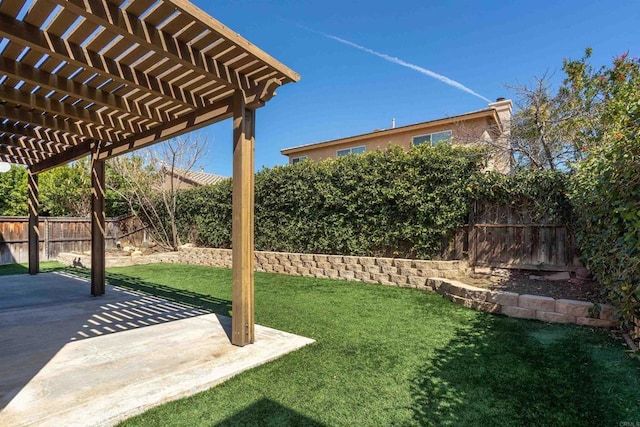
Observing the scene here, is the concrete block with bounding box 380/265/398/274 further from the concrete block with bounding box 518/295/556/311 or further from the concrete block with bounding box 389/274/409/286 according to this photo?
the concrete block with bounding box 518/295/556/311

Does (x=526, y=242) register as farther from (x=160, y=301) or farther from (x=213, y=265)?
(x=213, y=265)

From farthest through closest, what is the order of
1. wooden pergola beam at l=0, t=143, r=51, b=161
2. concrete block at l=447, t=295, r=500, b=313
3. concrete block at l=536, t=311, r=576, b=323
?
wooden pergola beam at l=0, t=143, r=51, b=161 < concrete block at l=447, t=295, r=500, b=313 < concrete block at l=536, t=311, r=576, b=323

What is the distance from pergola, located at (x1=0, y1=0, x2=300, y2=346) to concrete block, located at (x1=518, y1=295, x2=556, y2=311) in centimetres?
379

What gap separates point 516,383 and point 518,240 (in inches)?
166

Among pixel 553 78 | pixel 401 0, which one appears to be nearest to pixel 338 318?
pixel 553 78

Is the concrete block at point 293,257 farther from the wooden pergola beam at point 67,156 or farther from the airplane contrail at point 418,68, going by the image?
the airplane contrail at point 418,68

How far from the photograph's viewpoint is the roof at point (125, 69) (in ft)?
8.73

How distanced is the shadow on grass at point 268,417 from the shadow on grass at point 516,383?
0.81 meters

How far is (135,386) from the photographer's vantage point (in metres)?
2.61

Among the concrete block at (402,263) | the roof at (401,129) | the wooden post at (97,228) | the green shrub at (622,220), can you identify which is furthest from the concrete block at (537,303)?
the roof at (401,129)

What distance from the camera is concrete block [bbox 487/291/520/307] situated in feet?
15.5

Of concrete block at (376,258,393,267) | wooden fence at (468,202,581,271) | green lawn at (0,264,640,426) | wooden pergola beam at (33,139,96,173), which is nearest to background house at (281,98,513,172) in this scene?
wooden fence at (468,202,581,271)

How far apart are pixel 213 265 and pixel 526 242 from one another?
29.0 feet

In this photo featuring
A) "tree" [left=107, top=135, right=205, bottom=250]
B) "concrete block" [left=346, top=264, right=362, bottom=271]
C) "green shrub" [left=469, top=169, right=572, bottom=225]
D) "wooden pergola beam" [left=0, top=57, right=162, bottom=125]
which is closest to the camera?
"wooden pergola beam" [left=0, top=57, right=162, bottom=125]
